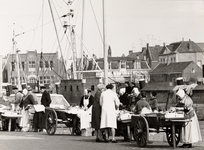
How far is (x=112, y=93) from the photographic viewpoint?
16.1m

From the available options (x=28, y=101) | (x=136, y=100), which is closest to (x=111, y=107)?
(x=136, y=100)

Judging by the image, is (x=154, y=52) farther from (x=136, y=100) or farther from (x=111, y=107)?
(x=111, y=107)

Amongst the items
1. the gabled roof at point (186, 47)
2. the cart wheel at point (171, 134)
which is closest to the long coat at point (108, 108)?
the cart wheel at point (171, 134)

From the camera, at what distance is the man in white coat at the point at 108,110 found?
15.9 meters

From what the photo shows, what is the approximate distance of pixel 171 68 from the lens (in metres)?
125

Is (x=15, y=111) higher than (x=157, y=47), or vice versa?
(x=157, y=47)

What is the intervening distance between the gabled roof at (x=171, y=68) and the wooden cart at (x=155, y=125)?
104 m

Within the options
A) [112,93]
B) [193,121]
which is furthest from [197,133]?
[112,93]

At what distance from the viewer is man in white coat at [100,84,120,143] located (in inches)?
627

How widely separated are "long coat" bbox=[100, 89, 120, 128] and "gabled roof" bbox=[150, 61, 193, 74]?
103 m

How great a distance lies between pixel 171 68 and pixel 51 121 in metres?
107

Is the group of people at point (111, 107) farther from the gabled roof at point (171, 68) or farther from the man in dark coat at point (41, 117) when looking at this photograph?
the gabled roof at point (171, 68)

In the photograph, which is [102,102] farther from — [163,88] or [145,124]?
[163,88]

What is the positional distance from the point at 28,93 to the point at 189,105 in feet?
31.9
